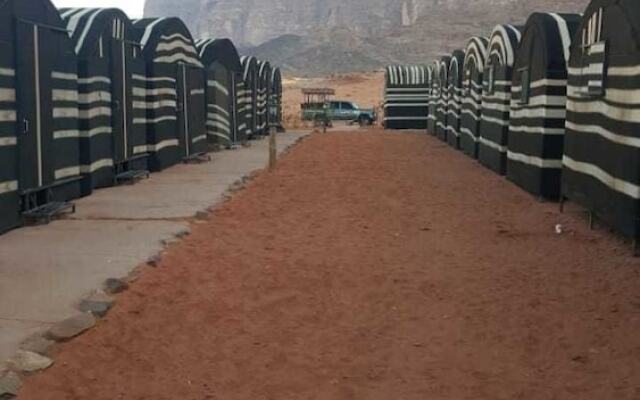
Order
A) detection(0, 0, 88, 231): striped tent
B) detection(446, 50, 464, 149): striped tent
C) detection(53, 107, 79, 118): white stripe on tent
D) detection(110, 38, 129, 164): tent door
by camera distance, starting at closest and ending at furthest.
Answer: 1. detection(0, 0, 88, 231): striped tent
2. detection(53, 107, 79, 118): white stripe on tent
3. detection(110, 38, 129, 164): tent door
4. detection(446, 50, 464, 149): striped tent

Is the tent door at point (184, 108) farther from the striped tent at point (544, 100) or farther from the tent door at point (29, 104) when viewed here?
the tent door at point (29, 104)

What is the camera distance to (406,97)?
37938 millimetres

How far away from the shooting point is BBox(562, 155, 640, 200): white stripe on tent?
861 centimetres

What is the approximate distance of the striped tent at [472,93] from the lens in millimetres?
20062

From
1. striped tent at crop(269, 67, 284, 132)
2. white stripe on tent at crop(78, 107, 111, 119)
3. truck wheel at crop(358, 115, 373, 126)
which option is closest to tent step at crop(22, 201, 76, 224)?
white stripe on tent at crop(78, 107, 111, 119)

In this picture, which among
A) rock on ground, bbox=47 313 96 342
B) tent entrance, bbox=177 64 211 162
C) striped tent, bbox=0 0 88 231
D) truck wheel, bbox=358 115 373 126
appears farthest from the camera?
truck wheel, bbox=358 115 373 126

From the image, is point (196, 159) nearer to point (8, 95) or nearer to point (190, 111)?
point (190, 111)

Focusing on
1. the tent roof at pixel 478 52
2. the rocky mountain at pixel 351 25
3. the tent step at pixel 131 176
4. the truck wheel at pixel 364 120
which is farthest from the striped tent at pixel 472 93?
the rocky mountain at pixel 351 25

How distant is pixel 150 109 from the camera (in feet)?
54.5

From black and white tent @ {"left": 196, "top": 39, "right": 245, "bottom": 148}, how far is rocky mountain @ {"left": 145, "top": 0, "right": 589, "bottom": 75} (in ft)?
228

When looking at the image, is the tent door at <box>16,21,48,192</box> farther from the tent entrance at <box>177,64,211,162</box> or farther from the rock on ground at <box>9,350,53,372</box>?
the tent entrance at <box>177,64,211,162</box>

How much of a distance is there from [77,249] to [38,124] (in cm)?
251

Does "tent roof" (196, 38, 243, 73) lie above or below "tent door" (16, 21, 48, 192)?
above

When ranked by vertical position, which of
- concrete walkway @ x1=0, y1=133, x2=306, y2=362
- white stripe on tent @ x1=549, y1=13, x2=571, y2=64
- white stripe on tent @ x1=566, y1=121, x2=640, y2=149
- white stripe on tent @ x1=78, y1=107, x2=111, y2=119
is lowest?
concrete walkway @ x1=0, y1=133, x2=306, y2=362
